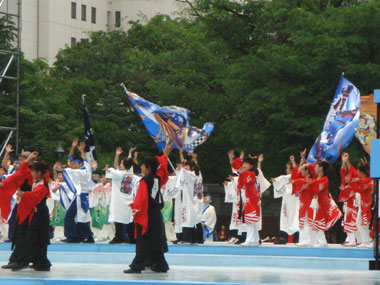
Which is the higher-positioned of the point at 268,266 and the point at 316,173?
the point at 316,173

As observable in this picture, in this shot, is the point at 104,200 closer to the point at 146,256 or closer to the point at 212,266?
the point at 212,266

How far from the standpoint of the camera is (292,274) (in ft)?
42.4

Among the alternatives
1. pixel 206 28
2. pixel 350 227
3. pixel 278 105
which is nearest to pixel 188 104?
pixel 206 28

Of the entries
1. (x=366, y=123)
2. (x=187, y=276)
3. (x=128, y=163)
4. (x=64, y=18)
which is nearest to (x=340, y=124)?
(x=366, y=123)

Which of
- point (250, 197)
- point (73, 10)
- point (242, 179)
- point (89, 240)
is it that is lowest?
point (89, 240)

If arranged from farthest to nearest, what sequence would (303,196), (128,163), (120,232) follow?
(120,232) < (303,196) < (128,163)

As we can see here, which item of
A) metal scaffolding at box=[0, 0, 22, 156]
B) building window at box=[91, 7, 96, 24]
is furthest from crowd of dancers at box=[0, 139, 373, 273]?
building window at box=[91, 7, 96, 24]

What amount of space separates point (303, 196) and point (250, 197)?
1013mm

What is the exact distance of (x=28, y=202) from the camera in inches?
501

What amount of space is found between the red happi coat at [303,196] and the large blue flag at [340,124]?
2.62 feet

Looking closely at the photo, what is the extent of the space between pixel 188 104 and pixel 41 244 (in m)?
17.4

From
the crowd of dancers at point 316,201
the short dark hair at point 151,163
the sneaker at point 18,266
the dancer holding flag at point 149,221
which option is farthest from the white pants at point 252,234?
the sneaker at point 18,266

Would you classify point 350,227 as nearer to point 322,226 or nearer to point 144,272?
point 322,226

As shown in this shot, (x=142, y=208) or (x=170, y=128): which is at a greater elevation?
(x=170, y=128)
